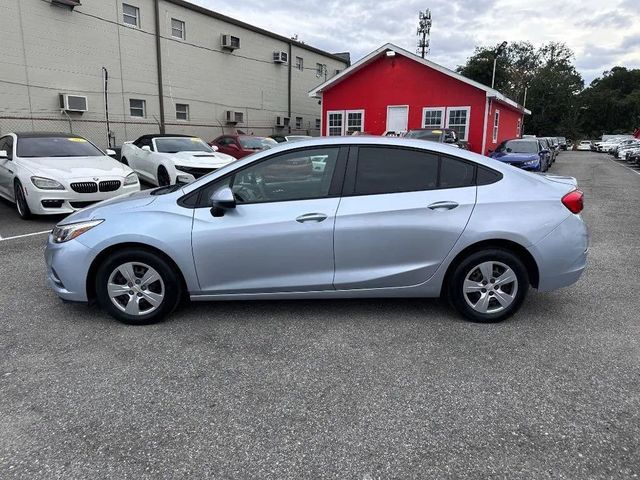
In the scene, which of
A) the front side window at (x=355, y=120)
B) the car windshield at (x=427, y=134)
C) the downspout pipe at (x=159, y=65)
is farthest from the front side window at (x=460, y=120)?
the downspout pipe at (x=159, y=65)

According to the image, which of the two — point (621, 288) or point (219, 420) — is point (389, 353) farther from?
point (621, 288)

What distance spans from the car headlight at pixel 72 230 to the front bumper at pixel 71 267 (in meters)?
0.04

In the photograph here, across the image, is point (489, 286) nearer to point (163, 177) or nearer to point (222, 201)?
point (222, 201)

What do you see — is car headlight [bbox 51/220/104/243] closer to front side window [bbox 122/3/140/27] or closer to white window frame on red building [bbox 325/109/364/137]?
front side window [bbox 122/3/140/27]

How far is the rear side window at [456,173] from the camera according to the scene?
3.89 m

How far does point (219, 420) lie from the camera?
267 cm

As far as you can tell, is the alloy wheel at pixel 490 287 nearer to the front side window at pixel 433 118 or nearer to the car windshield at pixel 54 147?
the car windshield at pixel 54 147

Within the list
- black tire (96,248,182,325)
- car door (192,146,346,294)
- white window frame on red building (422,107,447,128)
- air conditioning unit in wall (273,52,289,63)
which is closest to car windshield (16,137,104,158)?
black tire (96,248,182,325)

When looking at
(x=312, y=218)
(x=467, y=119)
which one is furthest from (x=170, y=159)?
(x=467, y=119)

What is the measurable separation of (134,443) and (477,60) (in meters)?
58.5

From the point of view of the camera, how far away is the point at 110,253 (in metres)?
3.85

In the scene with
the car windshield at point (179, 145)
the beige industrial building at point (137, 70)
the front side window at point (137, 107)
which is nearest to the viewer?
the car windshield at point (179, 145)

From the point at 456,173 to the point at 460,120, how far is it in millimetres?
19665

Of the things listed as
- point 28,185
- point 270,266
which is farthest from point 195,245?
point 28,185
